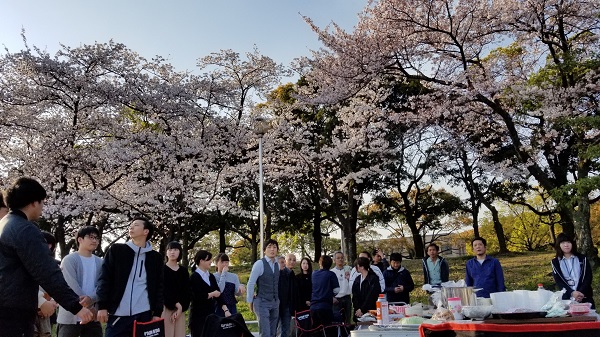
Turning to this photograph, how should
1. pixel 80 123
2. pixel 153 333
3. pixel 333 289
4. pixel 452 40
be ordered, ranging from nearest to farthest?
pixel 153 333
pixel 333 289
pixel 452 40
pixel 80 123

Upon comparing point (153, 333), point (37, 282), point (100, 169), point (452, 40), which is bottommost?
point (153, 333)

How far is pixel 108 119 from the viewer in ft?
51.4

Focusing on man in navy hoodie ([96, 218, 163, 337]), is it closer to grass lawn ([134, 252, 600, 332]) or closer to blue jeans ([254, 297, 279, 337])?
blue jeans ([254, 297, 279, 337])

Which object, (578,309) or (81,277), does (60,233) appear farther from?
(578,309)

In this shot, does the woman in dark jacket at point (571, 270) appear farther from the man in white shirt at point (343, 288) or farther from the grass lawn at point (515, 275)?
the grass lawn at point (515, 275)

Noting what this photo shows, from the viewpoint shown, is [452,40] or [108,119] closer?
[452,40]

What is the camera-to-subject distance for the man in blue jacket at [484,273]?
559cm

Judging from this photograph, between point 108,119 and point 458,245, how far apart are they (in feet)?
120

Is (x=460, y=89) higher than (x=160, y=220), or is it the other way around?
(x=460, y=89)

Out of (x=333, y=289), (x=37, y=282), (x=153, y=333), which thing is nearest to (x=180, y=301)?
(x=153, y=333)

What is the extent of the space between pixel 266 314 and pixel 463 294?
3.95 m

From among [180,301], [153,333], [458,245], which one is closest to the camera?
[153,333]

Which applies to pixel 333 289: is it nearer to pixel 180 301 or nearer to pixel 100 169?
pixel 180 301

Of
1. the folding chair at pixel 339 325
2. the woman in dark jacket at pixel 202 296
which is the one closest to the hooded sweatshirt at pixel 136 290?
the woman in dark jacket at pixel 202 296
